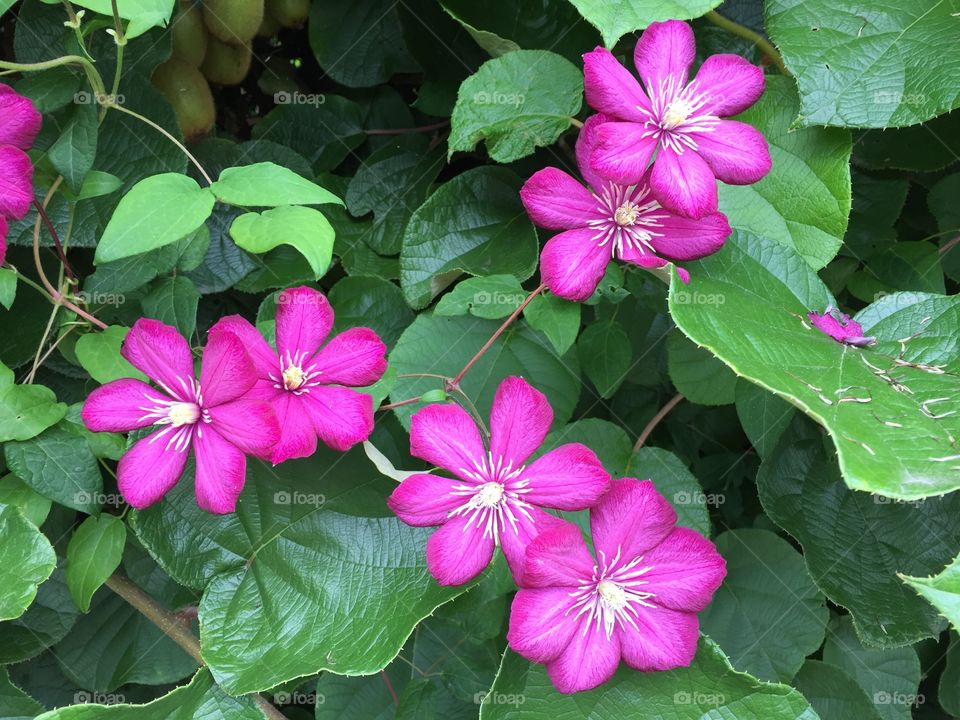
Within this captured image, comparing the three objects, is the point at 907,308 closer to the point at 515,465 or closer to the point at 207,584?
the point at 515,465

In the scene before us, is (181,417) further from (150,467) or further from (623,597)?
(623,597)

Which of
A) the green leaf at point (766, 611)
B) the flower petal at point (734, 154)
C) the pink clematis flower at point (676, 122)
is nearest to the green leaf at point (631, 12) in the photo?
the pink clematis flower at point (676, 122)

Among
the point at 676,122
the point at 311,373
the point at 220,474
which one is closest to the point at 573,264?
the point at 676,122

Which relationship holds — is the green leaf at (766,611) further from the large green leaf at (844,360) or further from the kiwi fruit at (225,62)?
the kiwi fruit at (225,62)

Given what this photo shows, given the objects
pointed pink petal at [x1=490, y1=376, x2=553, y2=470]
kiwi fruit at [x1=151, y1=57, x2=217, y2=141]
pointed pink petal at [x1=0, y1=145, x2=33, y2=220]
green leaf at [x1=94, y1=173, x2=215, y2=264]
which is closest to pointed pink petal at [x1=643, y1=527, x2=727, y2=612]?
pointed pink petal at [x1=490, y1=376, x2=553, y2=470]

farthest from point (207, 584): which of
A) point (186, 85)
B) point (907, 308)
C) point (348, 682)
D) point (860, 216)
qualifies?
point (860, 216)
